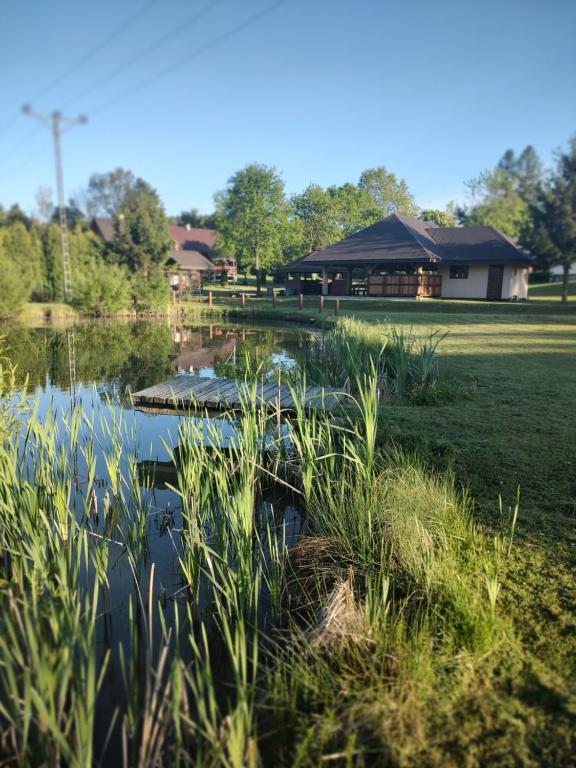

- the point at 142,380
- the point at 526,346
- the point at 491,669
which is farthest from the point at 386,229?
the point at 491,669

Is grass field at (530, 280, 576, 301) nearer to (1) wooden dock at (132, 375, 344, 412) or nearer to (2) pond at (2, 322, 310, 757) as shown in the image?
(2) pond at (2, 322, 310, 757)

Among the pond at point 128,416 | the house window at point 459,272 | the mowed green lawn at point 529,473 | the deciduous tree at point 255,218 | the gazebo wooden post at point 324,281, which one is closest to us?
the mowed green lawn at point 529,473

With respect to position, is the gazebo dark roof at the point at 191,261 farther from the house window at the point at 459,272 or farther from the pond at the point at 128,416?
the house window at the point at 459,272

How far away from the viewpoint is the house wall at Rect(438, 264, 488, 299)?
89.6 ft

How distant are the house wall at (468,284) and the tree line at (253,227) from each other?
2382mm

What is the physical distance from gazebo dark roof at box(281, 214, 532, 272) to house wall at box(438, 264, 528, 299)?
71 centimetres

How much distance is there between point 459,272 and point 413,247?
283cm

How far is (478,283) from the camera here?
27.4 metres

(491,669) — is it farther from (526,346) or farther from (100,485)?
(526,346)

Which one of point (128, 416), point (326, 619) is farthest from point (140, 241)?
point (326, 619)

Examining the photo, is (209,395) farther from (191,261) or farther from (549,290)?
(191,261)

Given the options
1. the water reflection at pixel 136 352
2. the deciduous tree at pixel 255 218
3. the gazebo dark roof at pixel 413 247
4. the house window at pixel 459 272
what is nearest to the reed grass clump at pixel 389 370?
the water reflection at pixel 136 352

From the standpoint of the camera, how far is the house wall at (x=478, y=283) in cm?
2697

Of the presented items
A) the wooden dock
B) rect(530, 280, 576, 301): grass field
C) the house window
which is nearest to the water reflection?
the wooden dock
